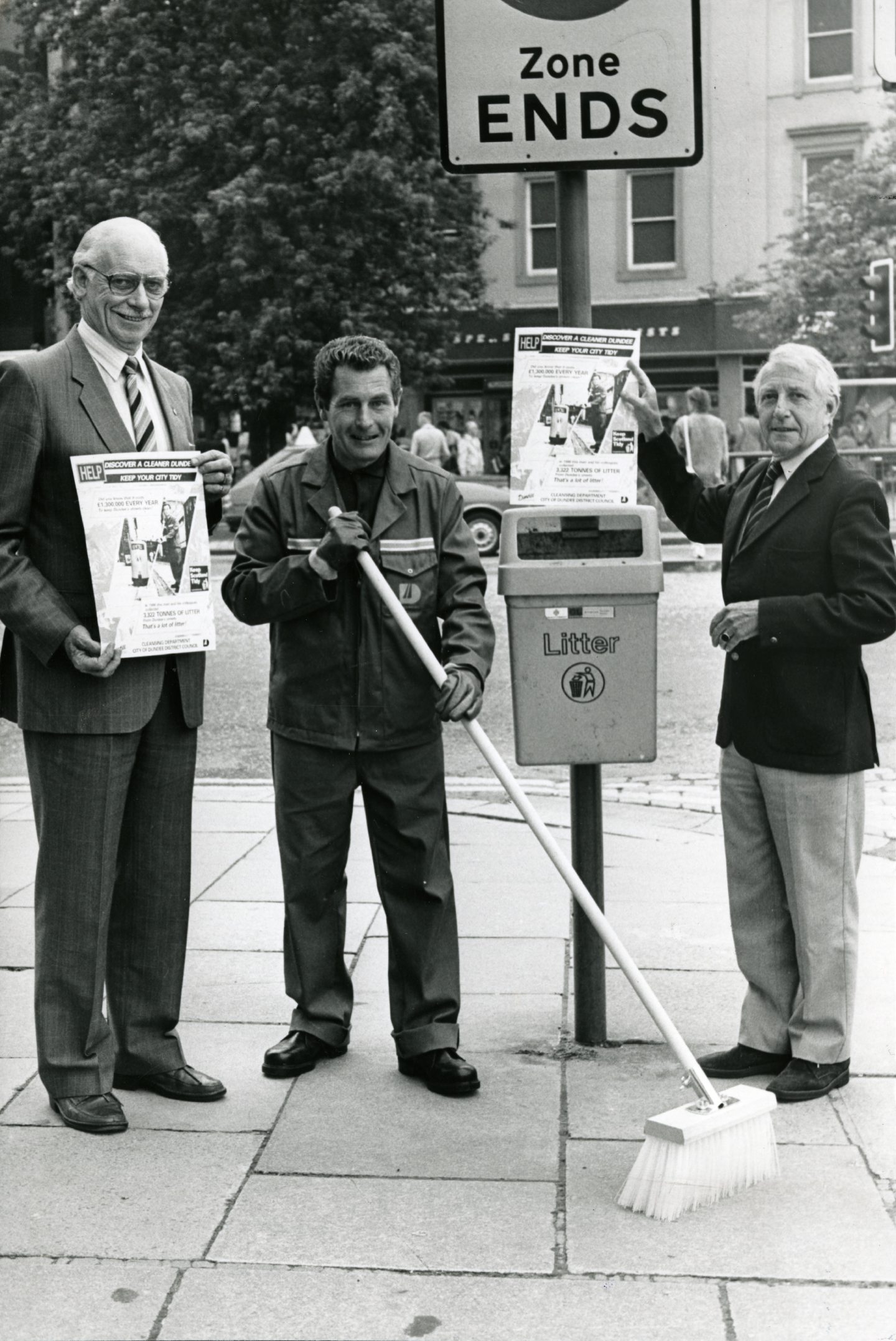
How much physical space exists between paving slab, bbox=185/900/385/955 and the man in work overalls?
102 centimetres

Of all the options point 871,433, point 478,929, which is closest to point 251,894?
point 478,929

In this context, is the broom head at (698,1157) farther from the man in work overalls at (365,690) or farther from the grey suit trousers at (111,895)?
the grey suit trousers at (111,895)

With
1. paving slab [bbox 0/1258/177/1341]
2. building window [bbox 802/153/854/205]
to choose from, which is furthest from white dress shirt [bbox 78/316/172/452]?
building window [bbox 802/153/854/205]

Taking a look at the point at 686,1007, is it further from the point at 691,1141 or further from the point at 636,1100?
the point at 691,1141

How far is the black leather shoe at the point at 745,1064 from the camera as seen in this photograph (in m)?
4.27

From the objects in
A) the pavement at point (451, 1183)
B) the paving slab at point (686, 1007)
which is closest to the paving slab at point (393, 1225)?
the pavement at point (451, 1183)

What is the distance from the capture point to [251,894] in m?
6.06

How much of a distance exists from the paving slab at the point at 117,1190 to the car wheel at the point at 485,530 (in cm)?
1636

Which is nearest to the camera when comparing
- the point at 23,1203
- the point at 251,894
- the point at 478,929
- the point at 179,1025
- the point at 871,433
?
the point at 23,1203

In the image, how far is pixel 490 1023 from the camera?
4711mm

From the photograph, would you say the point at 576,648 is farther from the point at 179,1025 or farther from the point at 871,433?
the point at 871,433

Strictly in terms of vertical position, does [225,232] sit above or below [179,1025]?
above

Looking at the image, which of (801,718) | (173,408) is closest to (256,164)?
(173,408)

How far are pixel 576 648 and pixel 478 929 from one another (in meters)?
1.65
